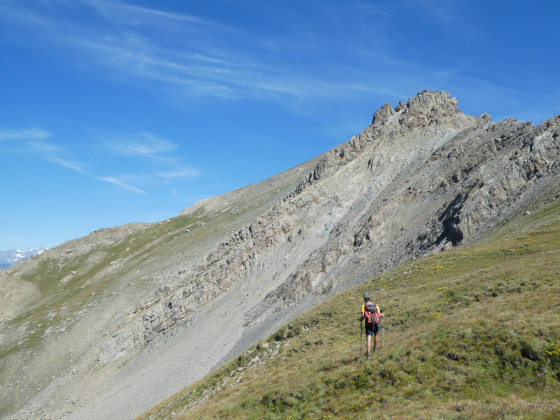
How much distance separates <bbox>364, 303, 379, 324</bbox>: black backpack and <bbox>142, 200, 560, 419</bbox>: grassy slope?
1849 mm

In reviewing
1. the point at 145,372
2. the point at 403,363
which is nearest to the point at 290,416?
the point at 403,363

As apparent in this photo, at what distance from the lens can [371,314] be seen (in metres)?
19.7

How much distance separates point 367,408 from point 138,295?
7377 cm

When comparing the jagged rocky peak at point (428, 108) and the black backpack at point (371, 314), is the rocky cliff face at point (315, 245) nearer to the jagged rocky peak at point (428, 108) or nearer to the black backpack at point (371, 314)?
the jagged rocky peak at point (428, 108)

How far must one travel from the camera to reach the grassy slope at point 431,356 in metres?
14.5

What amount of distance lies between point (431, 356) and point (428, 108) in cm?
8193

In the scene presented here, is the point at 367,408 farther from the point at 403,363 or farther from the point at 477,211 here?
the point at 477,211

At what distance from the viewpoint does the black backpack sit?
19.7 meters

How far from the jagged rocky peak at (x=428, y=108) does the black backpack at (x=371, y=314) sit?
74.9 m

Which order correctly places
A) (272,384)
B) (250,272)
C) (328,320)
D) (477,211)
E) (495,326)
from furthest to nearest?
(250,272) < (477,211) < (328,320) < (272,384) < (495,326)

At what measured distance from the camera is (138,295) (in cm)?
8025

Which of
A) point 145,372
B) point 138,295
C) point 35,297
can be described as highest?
point 35,297

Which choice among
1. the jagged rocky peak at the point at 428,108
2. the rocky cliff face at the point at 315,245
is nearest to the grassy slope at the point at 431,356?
the rocky cliff face at the point at 315,245

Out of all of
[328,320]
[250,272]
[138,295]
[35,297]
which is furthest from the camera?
[35,297]
